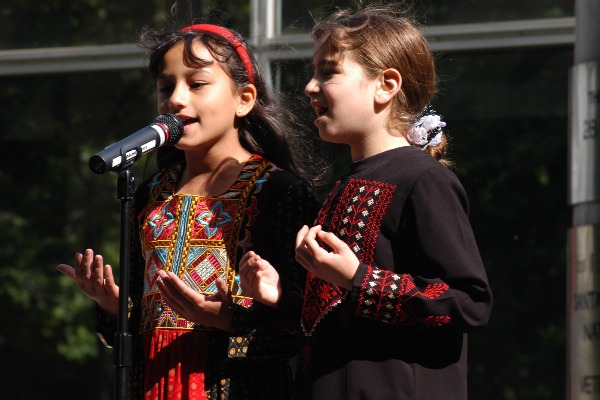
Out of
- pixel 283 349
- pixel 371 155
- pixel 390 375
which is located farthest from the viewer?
pixel 283 349

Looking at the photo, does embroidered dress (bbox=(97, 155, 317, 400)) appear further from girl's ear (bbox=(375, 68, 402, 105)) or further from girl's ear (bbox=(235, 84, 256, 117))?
girl's ear (bbox=(375, 68, 402, 105))

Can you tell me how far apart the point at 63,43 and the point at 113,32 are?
26 cm

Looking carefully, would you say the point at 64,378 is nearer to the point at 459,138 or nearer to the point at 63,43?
the point at 63,43

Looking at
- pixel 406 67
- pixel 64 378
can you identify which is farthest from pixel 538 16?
pixel 64 378

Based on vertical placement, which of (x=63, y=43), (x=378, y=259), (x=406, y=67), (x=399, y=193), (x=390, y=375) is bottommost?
Result: (x=390, y=375)

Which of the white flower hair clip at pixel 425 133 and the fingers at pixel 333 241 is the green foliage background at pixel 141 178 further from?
the fingers at pixel 333 241

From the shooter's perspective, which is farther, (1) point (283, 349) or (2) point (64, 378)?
(2) point (64, 378)

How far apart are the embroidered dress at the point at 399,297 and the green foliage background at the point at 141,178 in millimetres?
1578

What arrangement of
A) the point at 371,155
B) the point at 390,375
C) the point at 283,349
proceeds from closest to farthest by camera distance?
the point at 390,375 → the point at 371,155 → the point at 283,349

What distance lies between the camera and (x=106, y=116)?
509 centimetres

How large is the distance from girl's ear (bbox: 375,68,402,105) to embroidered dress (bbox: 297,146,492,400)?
18 cm

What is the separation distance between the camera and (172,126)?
9.21ft

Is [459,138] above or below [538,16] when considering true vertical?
below

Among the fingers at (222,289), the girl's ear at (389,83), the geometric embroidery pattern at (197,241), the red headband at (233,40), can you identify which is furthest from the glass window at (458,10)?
Result: the fingers at (222,289)
